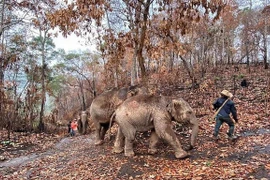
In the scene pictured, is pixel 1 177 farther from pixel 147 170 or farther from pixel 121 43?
pixel 121 43

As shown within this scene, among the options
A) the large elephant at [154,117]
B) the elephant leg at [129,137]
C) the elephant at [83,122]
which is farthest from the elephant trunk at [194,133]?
the elephant at [83,122]

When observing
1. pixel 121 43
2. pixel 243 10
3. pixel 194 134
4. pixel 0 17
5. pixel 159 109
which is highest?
pixel 243 10

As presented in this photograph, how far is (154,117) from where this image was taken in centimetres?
728

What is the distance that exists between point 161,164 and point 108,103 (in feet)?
11.1

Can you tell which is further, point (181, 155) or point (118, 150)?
point (118, 150)

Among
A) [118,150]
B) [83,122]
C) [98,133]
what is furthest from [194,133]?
[83,122]

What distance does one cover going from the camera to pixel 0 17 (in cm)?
1577

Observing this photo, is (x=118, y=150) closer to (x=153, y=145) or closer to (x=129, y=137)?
(x=129, y=137)

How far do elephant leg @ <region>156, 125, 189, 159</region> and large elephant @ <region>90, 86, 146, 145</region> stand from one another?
2191mm

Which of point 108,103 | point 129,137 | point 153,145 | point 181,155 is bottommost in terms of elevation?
point 181,155

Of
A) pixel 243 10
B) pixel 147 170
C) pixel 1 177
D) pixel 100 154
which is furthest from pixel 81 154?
pixel 243 10

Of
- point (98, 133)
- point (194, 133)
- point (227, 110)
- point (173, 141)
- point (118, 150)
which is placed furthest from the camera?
point (98, 133)

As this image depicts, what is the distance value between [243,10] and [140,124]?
101ft

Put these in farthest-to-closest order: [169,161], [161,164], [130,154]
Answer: [130,154]
[169,161]
[161,164]
